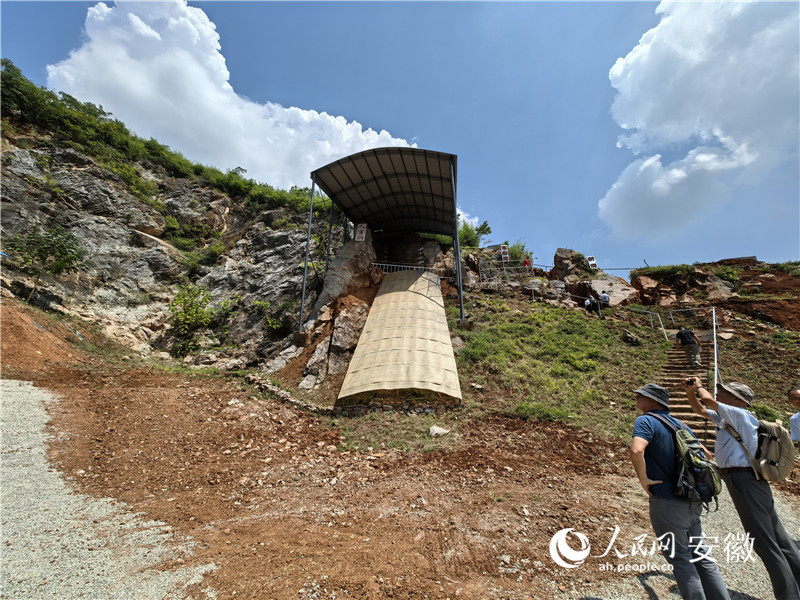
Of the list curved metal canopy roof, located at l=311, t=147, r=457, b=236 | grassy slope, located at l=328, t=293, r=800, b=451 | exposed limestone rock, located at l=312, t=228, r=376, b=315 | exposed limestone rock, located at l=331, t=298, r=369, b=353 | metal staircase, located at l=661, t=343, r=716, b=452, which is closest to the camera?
metal staircase, located at l=661, t=343, r=716, b=452

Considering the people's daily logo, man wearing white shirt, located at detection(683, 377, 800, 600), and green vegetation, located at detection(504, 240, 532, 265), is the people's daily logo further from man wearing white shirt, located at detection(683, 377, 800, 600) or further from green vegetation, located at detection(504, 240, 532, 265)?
green vegetation, located at detection(504, 240, 532, 265)

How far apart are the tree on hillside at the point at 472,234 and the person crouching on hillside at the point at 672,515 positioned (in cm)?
2426

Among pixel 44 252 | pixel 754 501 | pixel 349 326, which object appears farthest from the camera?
pixel 349 326

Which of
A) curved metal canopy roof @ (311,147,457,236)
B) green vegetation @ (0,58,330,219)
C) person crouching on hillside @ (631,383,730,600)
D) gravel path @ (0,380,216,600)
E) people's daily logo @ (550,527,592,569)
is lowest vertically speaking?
gravel path @ (0,380,216,600)

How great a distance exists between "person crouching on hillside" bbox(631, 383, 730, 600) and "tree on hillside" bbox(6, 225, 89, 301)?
20.5 metres

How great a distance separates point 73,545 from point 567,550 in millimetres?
6410

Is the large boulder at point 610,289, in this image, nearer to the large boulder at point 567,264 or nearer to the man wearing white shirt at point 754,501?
the large boulder at point 567,264

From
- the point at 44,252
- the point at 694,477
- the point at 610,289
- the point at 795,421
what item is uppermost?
the point at 610,289

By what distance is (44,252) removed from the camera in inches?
534

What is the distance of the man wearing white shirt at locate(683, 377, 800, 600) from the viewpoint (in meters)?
3.03

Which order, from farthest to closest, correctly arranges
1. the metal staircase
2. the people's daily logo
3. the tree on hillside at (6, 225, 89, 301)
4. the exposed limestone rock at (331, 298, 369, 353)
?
1. the exposed limestone rock at (331, 298, 369, 353)
2. the tree on hillside at (6, 225, 89, 301)
3. the metal staircase
4. the people's daily logo

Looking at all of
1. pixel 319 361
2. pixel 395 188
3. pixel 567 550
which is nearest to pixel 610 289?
pixel 395 188

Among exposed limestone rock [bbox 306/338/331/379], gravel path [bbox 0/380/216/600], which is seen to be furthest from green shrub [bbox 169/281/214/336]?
gravel path [bbox 0/380/216/600]

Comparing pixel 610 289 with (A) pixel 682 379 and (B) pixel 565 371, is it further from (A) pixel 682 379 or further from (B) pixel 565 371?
(B) pixel 565 371
